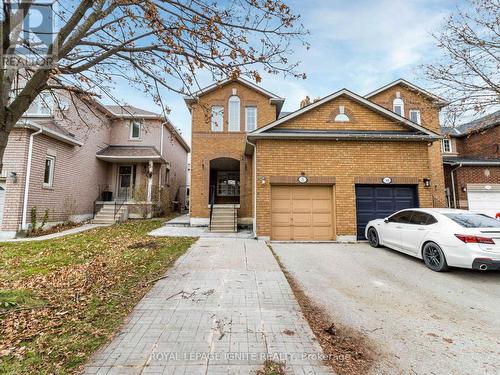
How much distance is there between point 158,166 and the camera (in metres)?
17.6

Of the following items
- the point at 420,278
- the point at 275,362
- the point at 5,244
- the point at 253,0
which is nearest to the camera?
the point at 275,362

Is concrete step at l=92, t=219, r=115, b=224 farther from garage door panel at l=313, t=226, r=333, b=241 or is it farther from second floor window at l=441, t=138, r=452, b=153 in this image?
second floor window at l=441, t=138, r=452, b=153

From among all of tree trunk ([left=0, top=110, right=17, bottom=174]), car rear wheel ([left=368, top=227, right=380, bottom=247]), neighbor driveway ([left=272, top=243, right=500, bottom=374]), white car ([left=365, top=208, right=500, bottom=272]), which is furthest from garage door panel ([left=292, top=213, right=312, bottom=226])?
tree trunk ([left=0, top=110, right=17, bottom=174])

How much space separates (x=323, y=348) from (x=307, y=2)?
19.2 ft

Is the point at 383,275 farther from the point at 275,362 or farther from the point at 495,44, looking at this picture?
the point at 495,44

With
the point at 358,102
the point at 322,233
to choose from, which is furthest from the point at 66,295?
the point at 358,102

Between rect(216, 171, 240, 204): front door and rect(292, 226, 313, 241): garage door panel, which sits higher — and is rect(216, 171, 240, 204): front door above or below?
above

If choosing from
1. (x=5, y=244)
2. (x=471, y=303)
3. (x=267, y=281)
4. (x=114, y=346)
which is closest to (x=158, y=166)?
(x=5, y=244)

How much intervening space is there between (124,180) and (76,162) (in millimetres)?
3878

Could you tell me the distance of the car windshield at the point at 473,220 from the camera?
19.1 ft

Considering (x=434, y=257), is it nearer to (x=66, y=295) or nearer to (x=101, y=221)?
(x=66, y=295)

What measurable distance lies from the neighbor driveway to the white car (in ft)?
1.22

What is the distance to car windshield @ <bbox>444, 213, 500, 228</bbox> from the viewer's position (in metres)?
5.81

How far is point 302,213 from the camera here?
994 centimetres
